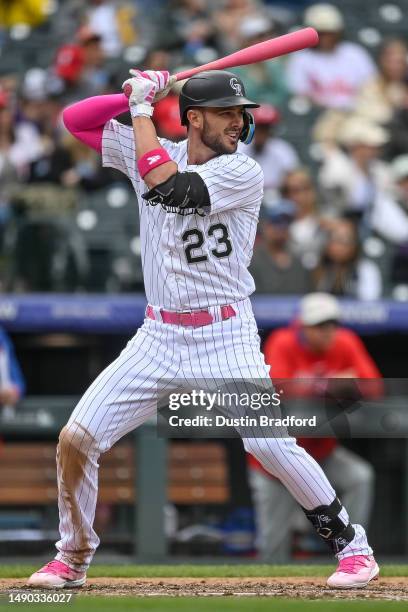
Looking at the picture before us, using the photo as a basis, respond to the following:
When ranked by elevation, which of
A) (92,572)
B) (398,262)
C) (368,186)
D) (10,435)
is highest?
(368,186)

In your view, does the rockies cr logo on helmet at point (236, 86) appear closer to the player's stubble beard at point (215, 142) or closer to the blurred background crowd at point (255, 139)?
the player's stubble beard at point (215, 142)

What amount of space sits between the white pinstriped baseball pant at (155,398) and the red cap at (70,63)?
568cm

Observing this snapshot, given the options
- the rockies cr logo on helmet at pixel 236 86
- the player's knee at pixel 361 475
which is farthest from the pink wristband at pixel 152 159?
the player's knee at pixel 361 475

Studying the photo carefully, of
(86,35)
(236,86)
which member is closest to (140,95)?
(236,86)

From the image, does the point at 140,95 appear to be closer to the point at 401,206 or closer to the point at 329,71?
the point at 401,206

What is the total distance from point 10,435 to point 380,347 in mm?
2520

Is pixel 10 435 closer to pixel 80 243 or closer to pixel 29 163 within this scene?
pixel 80 243

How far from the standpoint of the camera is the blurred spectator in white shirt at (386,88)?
10.0 metres

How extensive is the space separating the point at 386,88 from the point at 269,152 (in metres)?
1.37

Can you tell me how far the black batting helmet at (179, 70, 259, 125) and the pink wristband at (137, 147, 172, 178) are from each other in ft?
0.87

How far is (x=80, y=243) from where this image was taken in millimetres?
8547

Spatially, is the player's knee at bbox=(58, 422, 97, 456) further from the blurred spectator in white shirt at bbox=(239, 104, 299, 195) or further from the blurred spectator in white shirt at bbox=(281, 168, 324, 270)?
the blurred spectator in white shirt at bbox=(239, 104, 299, 195)

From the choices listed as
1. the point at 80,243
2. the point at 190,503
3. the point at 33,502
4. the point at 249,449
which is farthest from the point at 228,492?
the point at 249,449

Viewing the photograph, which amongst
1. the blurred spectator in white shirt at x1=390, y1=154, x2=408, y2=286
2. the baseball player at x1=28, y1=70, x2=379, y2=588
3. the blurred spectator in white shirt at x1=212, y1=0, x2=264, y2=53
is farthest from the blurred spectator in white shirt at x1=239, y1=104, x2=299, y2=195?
the baseball player at x1=28, y1=70, x2=379, y2=588
